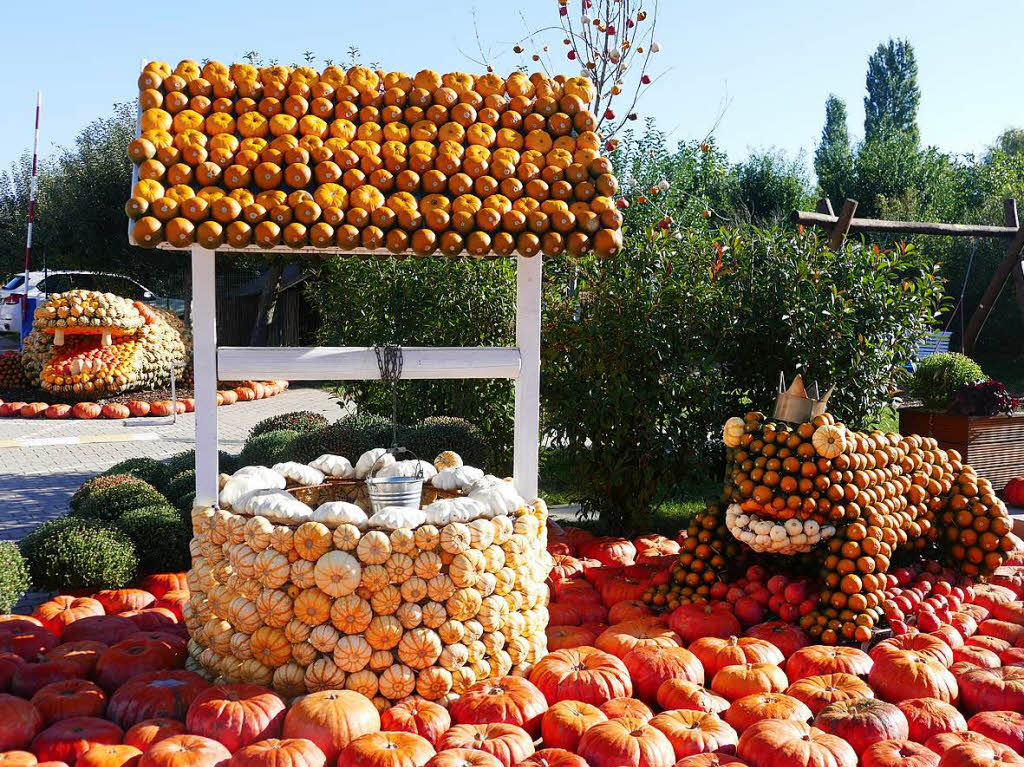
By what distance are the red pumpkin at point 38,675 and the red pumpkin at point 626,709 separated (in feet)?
8.41

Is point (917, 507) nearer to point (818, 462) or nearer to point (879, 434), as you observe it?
point (879, 434)

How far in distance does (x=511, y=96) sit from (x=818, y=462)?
276cm

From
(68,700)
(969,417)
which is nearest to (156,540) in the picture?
(68,700)

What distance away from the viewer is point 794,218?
9234 mm

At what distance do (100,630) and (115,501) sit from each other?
2007 mm

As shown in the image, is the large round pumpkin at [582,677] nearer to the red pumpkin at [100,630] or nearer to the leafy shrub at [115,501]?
the red pumpkin at [100,630]

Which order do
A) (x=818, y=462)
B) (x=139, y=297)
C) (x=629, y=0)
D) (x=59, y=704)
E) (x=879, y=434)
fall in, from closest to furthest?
(x=59, y=704) < (x=818, y=462) < (x=879, y=434) < (x=629, y=0) < (x=139, y=297)

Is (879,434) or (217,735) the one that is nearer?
(217,735)

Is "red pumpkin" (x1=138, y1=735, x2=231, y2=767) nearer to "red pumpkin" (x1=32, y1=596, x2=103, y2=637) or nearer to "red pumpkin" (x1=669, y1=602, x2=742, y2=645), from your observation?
"red pumpkin" (x1=32, y1=596, x2=103, y2=637)

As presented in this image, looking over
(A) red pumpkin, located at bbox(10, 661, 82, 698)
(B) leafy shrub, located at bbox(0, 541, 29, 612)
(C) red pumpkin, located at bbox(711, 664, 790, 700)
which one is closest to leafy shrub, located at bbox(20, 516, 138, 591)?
(B) leafy shrub, located at bbox(0, 541, 29, 612)

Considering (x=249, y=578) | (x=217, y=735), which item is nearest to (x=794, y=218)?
(x=249, y=578)

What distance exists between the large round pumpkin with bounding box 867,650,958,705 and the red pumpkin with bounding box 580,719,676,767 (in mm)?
1368

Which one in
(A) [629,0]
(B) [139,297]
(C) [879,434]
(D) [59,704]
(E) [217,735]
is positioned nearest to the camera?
(E) [217,735]

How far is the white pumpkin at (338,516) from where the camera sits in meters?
4.40
